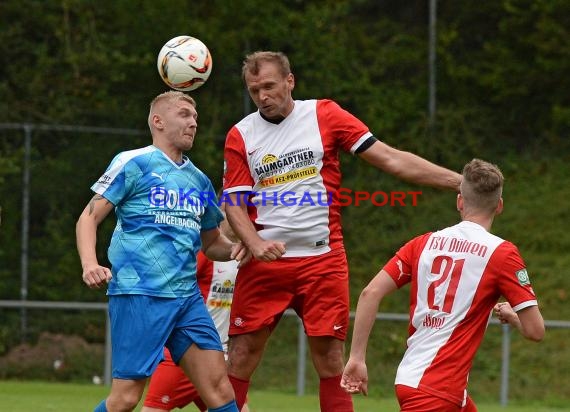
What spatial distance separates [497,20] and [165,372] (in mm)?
12392

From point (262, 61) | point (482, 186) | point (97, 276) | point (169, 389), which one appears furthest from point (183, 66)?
point (482, 186)

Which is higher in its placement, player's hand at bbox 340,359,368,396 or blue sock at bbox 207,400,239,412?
player's hand at bbox 340,359,368,396

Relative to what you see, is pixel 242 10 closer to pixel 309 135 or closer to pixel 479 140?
pixel 479 140

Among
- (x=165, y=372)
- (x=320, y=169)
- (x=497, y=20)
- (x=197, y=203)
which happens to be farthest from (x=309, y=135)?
(x=497, y=20)

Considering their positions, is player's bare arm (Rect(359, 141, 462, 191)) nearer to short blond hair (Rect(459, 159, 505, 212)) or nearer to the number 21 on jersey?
short blond hair (Rect(459, 159, 505, 212))

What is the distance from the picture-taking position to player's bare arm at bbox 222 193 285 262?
6070 millimetres

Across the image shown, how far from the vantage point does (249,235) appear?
6203 millimetres

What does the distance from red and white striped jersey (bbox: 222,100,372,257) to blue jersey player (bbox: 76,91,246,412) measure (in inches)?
14.8

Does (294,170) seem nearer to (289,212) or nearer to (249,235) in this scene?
(289,212)

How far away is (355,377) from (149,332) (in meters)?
1.42

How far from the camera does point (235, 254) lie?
6.26 m

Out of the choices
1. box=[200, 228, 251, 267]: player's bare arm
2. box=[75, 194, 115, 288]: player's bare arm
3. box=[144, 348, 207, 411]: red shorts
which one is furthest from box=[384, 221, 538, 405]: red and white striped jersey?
box=[144, 348, 207, 411]: red shorts

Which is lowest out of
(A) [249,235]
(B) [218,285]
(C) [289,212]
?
(B) [218,285]

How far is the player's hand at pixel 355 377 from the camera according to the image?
16.0 ft
